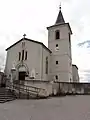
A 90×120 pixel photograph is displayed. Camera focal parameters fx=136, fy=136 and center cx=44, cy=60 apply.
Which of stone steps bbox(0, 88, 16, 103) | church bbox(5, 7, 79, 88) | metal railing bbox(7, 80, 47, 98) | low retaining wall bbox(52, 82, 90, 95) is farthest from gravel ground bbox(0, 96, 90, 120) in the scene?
church bbox(5, 7, 79, 88)

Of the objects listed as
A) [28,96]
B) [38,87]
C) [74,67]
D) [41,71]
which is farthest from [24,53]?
[74,67]

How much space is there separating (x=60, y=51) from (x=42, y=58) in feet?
19.9

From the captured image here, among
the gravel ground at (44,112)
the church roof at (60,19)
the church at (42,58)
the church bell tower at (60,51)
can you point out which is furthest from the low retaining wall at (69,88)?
the church roof at (60,19)

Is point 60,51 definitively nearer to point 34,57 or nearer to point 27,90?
point 34,57

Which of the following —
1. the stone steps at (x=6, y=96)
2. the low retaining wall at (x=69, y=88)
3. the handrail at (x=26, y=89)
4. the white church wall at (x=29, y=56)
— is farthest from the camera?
the white church wall at (x=29, y=56)

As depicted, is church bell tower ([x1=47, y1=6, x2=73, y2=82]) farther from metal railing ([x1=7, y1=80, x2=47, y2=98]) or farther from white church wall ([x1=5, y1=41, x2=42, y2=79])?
metal railing ([x1=7, y1=80, x2=47, y2=98])

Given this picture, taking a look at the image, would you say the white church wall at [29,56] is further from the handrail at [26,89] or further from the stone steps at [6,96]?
the stone steps at [6,96]

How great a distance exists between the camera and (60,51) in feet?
92.1

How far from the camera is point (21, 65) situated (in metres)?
24.2

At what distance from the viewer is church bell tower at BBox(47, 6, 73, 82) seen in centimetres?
2694

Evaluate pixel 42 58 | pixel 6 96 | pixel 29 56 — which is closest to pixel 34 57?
pixel 29 56

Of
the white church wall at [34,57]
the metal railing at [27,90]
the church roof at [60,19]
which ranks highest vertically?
the church roof at [60,19]

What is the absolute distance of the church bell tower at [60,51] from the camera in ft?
88.4

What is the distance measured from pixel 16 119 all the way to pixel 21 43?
20.5 meters
